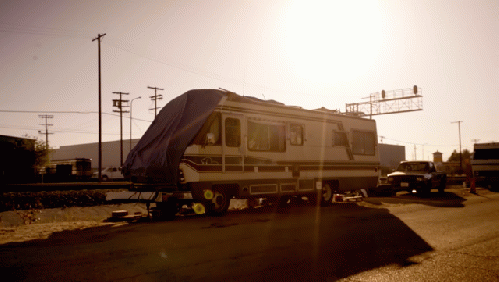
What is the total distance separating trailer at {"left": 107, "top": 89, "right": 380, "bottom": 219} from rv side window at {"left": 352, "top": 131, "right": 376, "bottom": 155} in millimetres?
1894

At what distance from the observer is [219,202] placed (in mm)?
12477

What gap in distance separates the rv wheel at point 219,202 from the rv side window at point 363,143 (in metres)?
6.70

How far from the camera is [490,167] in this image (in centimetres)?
2778

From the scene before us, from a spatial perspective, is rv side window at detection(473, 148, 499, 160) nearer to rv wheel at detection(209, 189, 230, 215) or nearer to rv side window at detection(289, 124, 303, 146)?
rv side window at detection(289, 124, 303, 146)

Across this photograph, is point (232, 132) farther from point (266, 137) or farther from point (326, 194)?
point (326, 194)

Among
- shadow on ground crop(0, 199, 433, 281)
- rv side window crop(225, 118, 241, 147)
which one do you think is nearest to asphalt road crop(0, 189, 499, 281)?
shadow on ground crop(0, 199, 433, 281)

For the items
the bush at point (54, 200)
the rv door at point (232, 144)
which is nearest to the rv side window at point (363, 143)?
the rv door at point (232, 144)

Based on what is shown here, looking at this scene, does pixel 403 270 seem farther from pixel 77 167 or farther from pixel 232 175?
pixel 77 167

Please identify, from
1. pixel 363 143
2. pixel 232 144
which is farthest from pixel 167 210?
pixel 363 143

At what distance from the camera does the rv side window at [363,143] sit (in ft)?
57.1

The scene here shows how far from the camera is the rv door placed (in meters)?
12.3

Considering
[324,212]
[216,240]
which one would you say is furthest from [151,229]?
[324,212]

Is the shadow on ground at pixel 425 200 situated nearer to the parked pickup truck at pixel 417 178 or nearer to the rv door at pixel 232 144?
the parked pickup truck at pixel 417 178

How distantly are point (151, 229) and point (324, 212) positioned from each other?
6.13m
